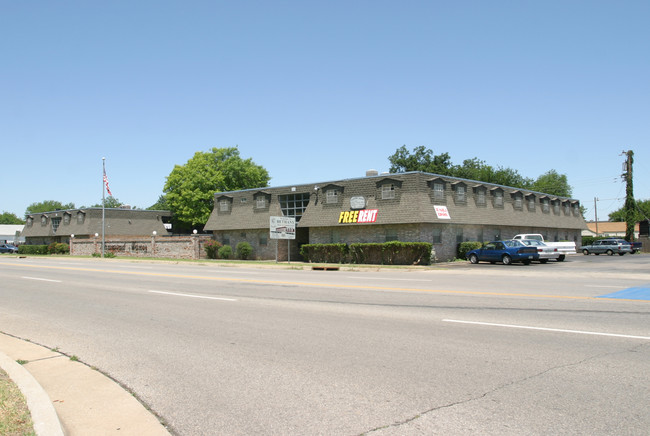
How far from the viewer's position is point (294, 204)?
42.1 metres

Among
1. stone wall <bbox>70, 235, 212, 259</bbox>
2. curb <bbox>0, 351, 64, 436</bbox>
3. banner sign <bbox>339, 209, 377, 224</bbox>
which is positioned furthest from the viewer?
stone wall <bbox>70, 235, 212, 259</bbox>

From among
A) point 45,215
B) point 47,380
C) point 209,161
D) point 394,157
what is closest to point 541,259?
point 47,380

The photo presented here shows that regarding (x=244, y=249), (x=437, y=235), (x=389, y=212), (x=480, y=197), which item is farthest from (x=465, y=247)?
(x=244, y=249)

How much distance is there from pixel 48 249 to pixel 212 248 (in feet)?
99.2

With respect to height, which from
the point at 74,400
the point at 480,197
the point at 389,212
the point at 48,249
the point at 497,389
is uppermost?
the point at 480,197

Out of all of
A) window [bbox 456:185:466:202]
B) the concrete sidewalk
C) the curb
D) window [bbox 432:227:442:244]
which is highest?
window [bbox 456:185:466:202]

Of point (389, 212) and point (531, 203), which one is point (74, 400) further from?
point (531, 203)

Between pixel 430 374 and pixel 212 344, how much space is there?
3.63 m

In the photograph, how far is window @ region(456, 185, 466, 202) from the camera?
36.6 m

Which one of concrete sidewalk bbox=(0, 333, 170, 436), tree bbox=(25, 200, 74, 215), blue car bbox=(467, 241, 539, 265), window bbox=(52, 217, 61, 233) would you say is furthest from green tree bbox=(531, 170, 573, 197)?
tree bbox=(25, 200, 74, 215)

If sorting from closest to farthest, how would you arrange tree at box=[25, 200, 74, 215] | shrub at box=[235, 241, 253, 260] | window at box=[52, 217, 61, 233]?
shrub at box=[235, 241, 253, 260]
window at box=[52, 217, 61, 233]
tree at box=[25, 200, 74, 215]

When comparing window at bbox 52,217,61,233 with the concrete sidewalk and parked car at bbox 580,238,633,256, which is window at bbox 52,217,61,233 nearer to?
parked car at bbox 580,238,633,256

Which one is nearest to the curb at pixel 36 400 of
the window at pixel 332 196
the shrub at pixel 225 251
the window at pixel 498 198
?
the window at pixel 332 196

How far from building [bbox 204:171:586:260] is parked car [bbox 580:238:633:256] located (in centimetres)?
375
